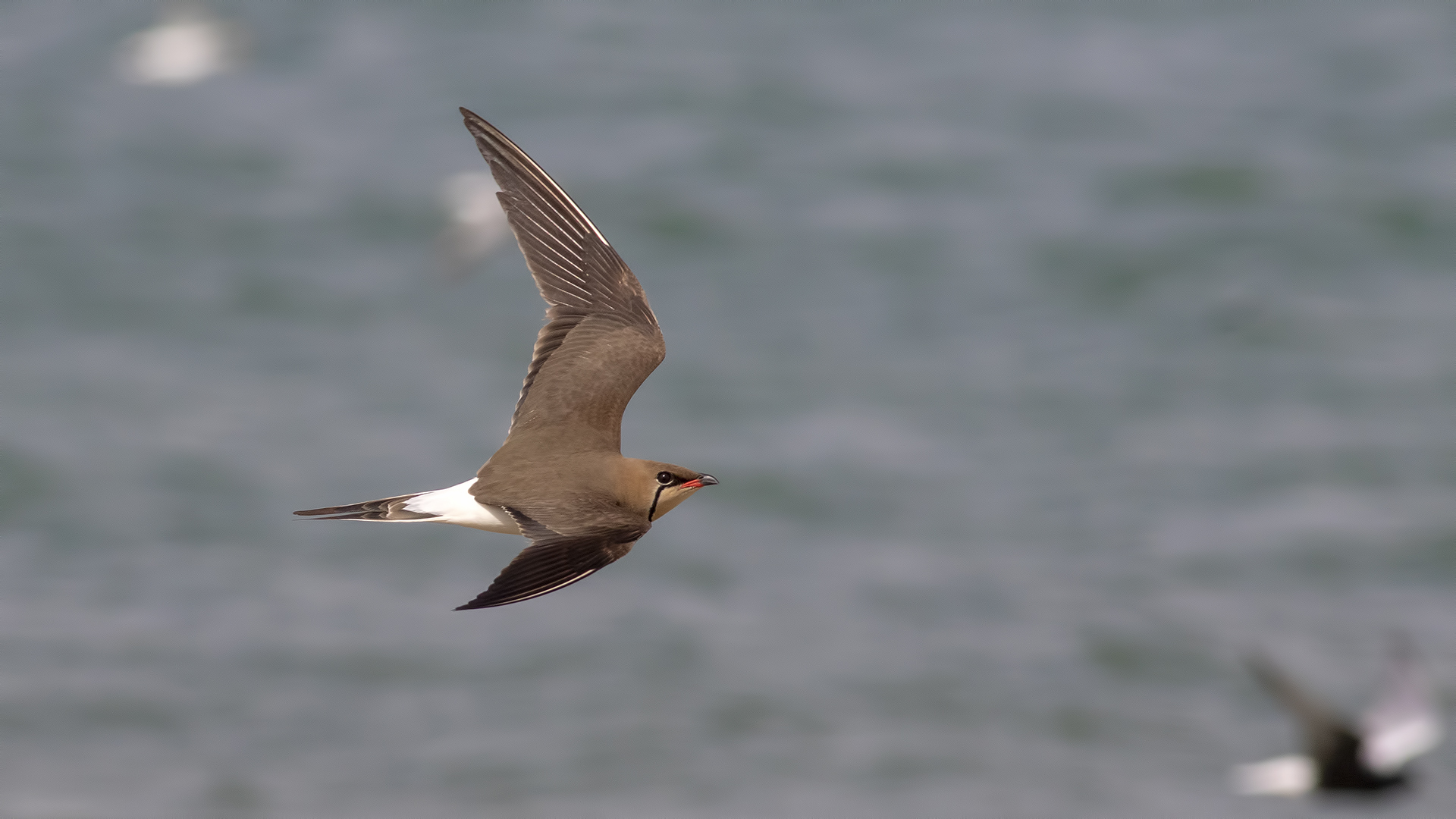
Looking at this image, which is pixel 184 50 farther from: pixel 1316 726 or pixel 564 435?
pixel 564 435

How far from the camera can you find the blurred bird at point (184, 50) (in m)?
30.4

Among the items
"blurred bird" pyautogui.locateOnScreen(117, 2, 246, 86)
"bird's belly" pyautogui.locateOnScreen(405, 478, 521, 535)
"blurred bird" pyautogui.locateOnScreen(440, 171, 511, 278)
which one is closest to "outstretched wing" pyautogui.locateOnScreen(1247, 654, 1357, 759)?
"bird's belly" pyautogui.locateOnScreen(405, 478, 521, 535)

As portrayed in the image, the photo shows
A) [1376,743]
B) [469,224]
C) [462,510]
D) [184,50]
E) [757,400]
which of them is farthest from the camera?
[184,50]

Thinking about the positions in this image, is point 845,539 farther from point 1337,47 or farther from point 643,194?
point 1337,47

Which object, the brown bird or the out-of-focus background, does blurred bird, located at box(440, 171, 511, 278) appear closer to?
the out-of-focus background

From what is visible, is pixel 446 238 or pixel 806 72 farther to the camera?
pixel 806 72

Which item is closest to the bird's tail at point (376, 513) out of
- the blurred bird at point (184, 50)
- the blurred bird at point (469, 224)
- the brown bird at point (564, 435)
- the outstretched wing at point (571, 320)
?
the brown bird at point (564, 435)

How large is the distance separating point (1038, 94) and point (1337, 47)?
6.28 metres

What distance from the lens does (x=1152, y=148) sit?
29.5 meters

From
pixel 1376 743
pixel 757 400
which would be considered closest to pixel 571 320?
pixel 1376 743

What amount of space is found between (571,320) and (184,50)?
26024 mm

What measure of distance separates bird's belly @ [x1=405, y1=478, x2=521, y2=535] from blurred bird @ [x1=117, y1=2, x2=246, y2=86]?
1036 inches

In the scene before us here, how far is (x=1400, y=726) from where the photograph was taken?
10867 millimetres

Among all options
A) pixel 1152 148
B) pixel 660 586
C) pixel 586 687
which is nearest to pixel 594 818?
pixel 586 687
